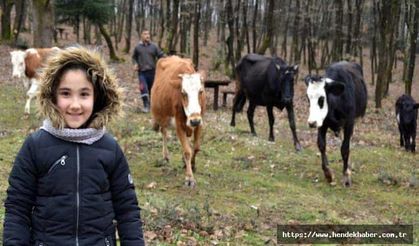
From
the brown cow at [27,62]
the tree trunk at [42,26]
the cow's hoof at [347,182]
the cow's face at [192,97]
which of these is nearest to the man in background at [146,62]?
the brown cow at [27,62]

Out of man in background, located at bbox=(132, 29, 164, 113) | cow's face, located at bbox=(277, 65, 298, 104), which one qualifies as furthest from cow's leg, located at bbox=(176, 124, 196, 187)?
man in background, located at bbox=(132, 29, 164, 113)

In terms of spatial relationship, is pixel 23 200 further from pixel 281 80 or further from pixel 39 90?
pixel 281 80

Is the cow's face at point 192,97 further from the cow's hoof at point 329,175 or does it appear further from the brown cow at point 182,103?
the cow's hoof at point 329,175

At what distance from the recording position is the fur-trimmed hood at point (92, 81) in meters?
3.06

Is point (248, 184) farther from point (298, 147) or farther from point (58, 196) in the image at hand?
point (58, 196)

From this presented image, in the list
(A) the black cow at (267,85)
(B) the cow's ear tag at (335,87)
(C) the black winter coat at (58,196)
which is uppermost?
(C) the black winter coat at (58,196)

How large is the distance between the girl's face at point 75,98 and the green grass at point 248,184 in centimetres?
288

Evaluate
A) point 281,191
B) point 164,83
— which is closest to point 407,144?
point 281,191

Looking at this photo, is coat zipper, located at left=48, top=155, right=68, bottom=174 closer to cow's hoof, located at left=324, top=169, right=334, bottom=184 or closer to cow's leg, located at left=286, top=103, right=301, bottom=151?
cow's hoof, located at left=324, top=169, right=334, bottom=184

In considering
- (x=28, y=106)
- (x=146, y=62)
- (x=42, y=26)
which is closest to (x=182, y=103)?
(x=28, y=106)

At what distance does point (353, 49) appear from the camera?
42688mm

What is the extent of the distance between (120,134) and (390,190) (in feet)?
18.2

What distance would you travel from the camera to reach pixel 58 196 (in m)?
2.97

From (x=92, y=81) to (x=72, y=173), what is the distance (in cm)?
52
